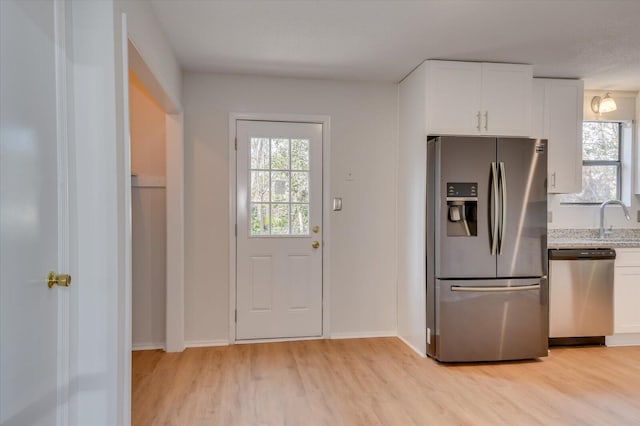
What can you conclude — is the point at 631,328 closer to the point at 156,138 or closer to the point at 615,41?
the point at 615,41

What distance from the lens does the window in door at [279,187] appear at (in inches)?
156

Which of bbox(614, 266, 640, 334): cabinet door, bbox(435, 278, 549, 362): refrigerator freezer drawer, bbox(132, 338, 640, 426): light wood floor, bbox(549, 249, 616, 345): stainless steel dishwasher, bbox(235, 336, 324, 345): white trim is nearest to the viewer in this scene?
bbox(132, 338, 640, 426): light wood floor

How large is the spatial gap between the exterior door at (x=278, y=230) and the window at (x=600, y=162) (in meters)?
2.83

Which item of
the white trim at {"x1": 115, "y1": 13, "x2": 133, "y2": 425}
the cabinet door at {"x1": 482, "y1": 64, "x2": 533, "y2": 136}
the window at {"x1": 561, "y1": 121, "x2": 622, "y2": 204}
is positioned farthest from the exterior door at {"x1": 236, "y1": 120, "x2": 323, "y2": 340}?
the window at {"x1": 561, "y1": 121, "x2": 622, "y2": 204}

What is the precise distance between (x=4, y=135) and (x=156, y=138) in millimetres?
2626

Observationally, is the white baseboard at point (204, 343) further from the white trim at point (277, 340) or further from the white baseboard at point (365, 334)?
the white baseboard at point (365, 334)

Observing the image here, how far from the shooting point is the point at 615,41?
312 cm

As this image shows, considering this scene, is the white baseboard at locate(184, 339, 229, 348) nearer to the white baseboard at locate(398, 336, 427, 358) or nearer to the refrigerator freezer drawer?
the white baseboard at locate(398, 336, 427, 358)

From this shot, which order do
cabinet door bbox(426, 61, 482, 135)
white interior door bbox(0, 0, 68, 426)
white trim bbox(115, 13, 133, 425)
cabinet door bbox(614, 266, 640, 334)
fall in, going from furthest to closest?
cabinet door bbox(614, 266, 640, 334) < cabinet door bbox(426, 61, 482, 135) < white trim bbox(115, 13, 133, 425) < white interior door bbox(0, 0, 68, 426)

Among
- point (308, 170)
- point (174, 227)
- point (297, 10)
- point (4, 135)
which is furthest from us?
point (308, 170)

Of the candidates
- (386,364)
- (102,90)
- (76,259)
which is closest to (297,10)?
(102,90)

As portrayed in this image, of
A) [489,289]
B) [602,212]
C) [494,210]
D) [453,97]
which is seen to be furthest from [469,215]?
[602,212]

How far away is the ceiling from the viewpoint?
2.59 meters

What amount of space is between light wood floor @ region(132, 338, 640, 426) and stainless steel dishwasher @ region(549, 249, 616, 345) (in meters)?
0.21
